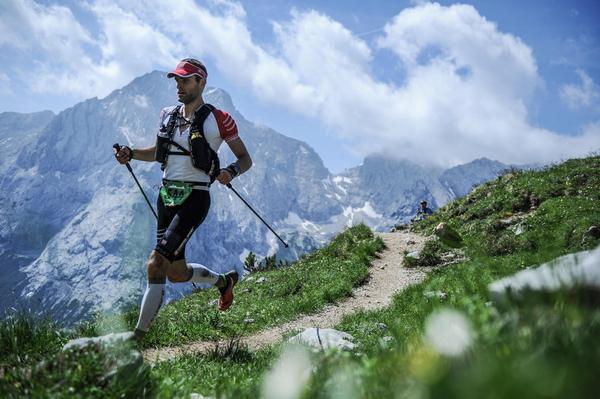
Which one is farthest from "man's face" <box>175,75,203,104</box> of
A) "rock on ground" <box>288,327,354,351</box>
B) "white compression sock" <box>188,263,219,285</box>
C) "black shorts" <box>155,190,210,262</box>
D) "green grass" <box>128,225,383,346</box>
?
"rock on ground" <box>288,327,354,351</box>

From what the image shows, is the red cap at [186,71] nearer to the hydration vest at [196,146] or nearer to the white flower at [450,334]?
the hydration vest at [196,146]

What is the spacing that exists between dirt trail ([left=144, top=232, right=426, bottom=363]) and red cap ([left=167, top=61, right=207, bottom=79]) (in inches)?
187

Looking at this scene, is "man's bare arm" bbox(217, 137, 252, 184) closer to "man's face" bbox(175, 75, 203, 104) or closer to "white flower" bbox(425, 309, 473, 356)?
"man's face" bbox(175, 75, 203, 104)

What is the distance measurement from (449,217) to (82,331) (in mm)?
20838

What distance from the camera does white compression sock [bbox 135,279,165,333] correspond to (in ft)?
23.1

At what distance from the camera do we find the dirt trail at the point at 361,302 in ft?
28.6

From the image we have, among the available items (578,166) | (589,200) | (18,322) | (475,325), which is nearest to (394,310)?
(18,322)

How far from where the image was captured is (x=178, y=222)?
297 inches

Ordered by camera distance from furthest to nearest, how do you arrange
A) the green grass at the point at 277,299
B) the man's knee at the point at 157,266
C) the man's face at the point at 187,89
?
the green grass at the point at 277,299 < the man's face at the point at 187,89 < the man's knee at the point at 157,266

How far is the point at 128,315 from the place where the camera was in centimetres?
1008

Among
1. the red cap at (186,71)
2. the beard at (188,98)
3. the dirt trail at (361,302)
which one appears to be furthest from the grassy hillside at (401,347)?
the red cap at (186,71)

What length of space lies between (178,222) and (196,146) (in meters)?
1.36

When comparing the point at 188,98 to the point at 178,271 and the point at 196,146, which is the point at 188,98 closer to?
the point at 196,146

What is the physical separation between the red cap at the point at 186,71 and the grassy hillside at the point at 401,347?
15.3 ft
